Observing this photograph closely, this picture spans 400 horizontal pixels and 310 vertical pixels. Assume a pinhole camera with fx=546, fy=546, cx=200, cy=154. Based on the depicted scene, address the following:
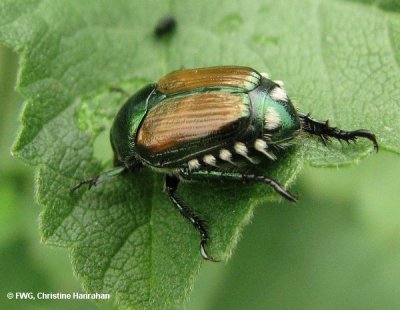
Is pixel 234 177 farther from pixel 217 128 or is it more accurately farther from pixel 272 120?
pixel 272 120

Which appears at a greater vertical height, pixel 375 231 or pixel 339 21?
pixel 339 21

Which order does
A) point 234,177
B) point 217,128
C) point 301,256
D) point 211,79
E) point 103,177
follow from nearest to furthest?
point 217,128
point 234,177
point 211,79
point 103,177
point 301,256

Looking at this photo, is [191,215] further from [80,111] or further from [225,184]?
[80,111]

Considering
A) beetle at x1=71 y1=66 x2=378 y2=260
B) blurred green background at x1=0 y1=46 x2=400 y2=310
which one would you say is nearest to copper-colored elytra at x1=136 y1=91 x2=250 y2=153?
beetle at x1=71 y1=66 x2=378 y2=260

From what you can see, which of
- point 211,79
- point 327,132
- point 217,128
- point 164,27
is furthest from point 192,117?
point 164,27

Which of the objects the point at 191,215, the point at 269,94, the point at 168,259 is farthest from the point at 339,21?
the point at 168,259

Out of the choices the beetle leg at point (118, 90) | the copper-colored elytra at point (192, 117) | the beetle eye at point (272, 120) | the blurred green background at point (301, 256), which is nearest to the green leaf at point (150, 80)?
the beetle leg at point (118, 90)
